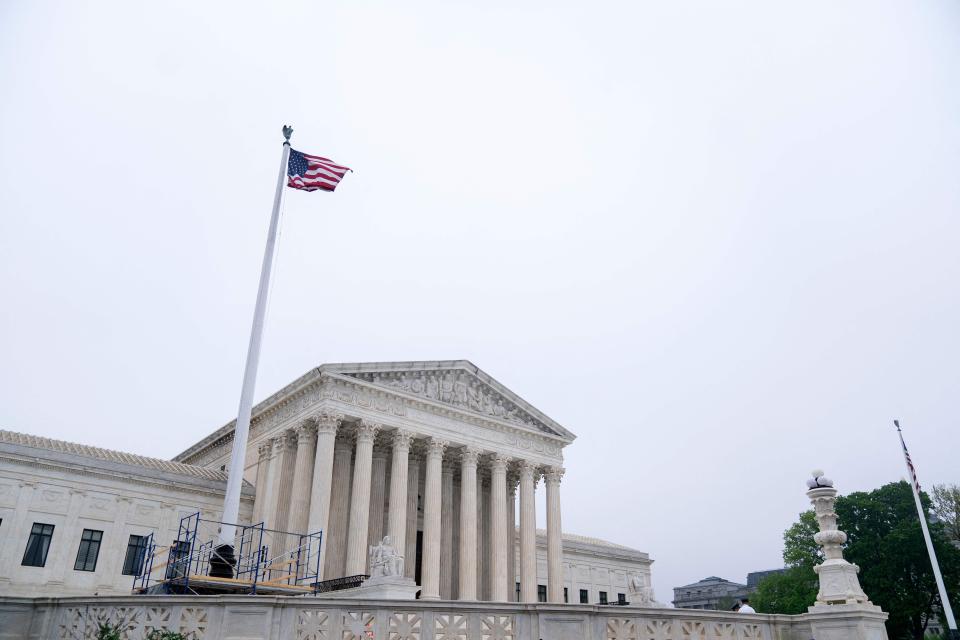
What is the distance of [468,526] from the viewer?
46.9 meters

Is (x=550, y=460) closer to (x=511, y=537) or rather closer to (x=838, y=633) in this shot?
(x=511, y=537)

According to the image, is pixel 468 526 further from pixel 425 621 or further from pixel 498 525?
pixel 425 621

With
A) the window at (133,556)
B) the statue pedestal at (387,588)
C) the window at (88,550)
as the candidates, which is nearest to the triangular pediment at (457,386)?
the statue pedestal at (387,588)

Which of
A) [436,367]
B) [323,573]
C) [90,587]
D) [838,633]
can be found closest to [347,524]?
[323,573]

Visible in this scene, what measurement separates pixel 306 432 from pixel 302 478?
292cm

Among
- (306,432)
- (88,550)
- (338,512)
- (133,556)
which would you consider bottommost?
(133,556)

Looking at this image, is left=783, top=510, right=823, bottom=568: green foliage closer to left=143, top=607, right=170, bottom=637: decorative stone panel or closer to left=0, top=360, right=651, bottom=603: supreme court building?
left=0, top=360, right=651, bottom=603: supreme court building

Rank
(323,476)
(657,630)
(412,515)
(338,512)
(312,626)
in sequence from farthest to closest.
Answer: (412,515), (338,512), (323,476), (657,630), (312,626)

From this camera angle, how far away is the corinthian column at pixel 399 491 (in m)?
42.3

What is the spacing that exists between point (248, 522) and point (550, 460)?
70.7 ft

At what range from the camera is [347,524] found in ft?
147

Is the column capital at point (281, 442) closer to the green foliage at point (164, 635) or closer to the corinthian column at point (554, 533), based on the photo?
the corinthian column at point (554, 533)

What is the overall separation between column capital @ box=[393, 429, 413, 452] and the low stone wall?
28.6 m

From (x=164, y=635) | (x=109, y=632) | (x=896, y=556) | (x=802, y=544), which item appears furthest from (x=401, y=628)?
(x=802, y=544)
